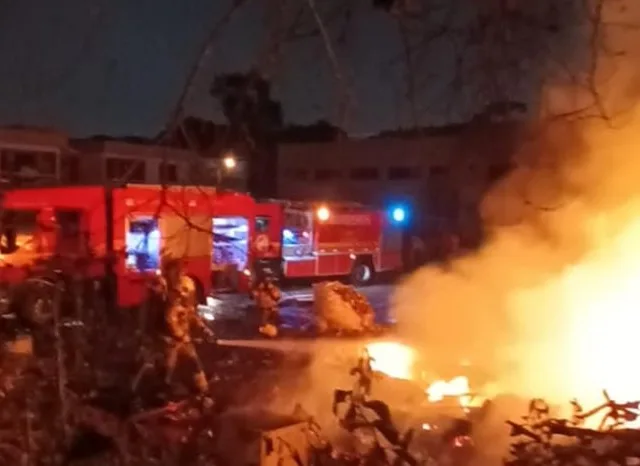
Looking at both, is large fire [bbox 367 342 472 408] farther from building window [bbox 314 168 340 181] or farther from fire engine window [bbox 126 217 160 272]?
building window [bbox 314 168 340 181]

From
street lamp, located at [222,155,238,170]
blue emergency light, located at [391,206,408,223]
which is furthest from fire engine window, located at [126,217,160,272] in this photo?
blue emergency light, located at [391,206,408,223]

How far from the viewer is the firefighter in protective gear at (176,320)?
8406 mm

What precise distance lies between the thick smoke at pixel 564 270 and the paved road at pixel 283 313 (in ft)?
17.3

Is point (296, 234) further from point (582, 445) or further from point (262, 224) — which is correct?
point (582, 445)

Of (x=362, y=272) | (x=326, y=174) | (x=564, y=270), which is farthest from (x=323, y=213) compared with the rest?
(x=564, y=270)

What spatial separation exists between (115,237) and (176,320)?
18.6 feet

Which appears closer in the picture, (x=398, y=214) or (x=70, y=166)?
(x=398, y=214)

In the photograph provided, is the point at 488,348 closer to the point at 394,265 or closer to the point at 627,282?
the point at 627,282

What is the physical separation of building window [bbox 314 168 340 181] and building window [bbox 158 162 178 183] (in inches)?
1226

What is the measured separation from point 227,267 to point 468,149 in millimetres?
14399

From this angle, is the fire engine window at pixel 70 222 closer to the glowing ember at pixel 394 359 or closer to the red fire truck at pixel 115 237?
the red fire truck at pixel 115 237

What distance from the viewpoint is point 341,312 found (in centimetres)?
1398

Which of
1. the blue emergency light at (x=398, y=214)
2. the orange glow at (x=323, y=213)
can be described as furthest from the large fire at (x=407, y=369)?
the blue emergency light at (x=398, y=214)

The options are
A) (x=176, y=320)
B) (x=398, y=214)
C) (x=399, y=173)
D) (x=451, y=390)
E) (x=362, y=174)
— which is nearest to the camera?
(x=451, y=390)
